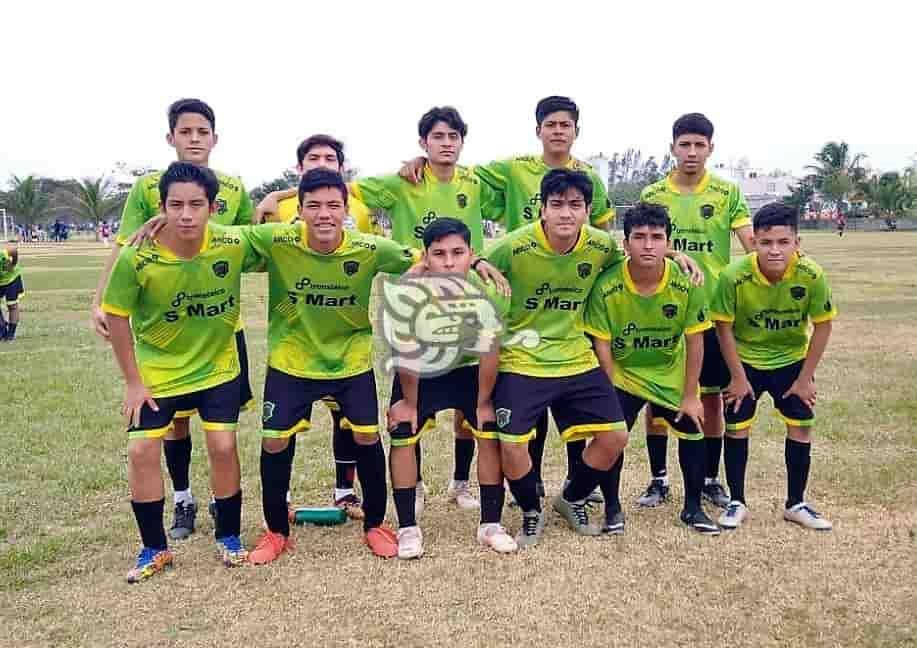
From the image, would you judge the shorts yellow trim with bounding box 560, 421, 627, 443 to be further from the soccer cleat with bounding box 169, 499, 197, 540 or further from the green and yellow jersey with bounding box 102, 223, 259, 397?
the soccer cleat with bounding box 169, 499, 197, 540

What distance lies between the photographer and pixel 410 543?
4.29 metres

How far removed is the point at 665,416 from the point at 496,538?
4.07 feet

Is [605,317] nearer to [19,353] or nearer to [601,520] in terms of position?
[601,520]

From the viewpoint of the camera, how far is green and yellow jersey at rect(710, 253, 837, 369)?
4566mm

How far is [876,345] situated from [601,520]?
7.30 m

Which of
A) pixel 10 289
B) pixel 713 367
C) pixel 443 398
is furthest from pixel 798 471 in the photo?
pixel 10 289

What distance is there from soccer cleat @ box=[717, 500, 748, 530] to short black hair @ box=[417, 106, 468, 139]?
2738 mm

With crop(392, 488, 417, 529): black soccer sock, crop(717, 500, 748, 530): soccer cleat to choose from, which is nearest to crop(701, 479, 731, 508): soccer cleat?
crop(717, 500, 748, 530): soccer cleat

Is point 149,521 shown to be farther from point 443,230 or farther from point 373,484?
point 443,230

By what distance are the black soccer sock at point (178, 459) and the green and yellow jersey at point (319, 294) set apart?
924 millimetres

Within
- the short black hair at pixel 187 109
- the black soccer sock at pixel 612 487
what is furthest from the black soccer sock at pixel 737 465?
the short black hair at pixel 187 109

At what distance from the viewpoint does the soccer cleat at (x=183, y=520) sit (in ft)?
15.1

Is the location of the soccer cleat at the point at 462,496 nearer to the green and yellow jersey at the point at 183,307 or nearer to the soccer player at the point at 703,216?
the soccer player at the point at 703,216

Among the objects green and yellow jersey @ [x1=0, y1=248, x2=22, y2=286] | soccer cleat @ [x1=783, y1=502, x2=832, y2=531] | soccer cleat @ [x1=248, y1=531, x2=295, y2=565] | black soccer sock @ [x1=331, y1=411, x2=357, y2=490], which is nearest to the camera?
soccer cleat @ [x1=248, y1=531, x2=295, y2=565]
